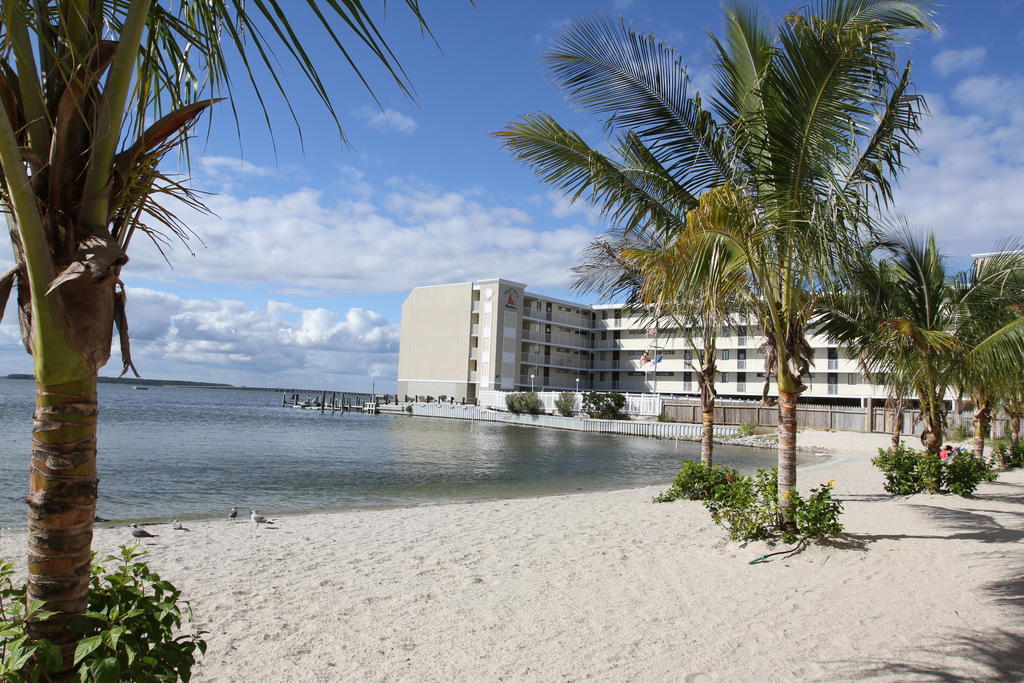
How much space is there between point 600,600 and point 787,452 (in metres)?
3.11

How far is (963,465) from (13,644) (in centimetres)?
1427

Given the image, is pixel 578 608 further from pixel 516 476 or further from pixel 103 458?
pixel 103 458

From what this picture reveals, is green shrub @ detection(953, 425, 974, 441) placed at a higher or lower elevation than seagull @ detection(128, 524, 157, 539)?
higher

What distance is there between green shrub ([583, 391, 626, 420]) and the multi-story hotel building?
29.5ft

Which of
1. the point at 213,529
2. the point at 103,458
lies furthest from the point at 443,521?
the point at 103,458

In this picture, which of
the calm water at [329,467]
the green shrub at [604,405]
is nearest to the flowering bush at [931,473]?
the calm water at [329,467]

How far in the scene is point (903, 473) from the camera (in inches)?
515

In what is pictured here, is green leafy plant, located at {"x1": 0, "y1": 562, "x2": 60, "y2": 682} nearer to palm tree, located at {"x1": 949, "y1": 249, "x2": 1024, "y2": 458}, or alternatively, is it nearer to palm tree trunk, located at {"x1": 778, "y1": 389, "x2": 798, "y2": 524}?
palm tree trunk, located at {"x1": 778, "y1": 389, "x2": 798, "y2": 524}

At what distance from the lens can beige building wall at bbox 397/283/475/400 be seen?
68.1m

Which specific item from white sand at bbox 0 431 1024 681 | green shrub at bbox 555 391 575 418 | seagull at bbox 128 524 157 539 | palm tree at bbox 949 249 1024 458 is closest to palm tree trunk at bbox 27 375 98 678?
white sand at bbox 0 431 1024 681

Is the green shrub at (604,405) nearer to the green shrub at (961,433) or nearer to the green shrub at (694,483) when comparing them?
the green shrub at (961,433)

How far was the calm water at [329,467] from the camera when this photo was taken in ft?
51.7

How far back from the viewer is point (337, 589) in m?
6.87

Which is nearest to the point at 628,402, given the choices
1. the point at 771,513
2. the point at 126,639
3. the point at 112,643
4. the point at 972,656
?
the point at 771,513
